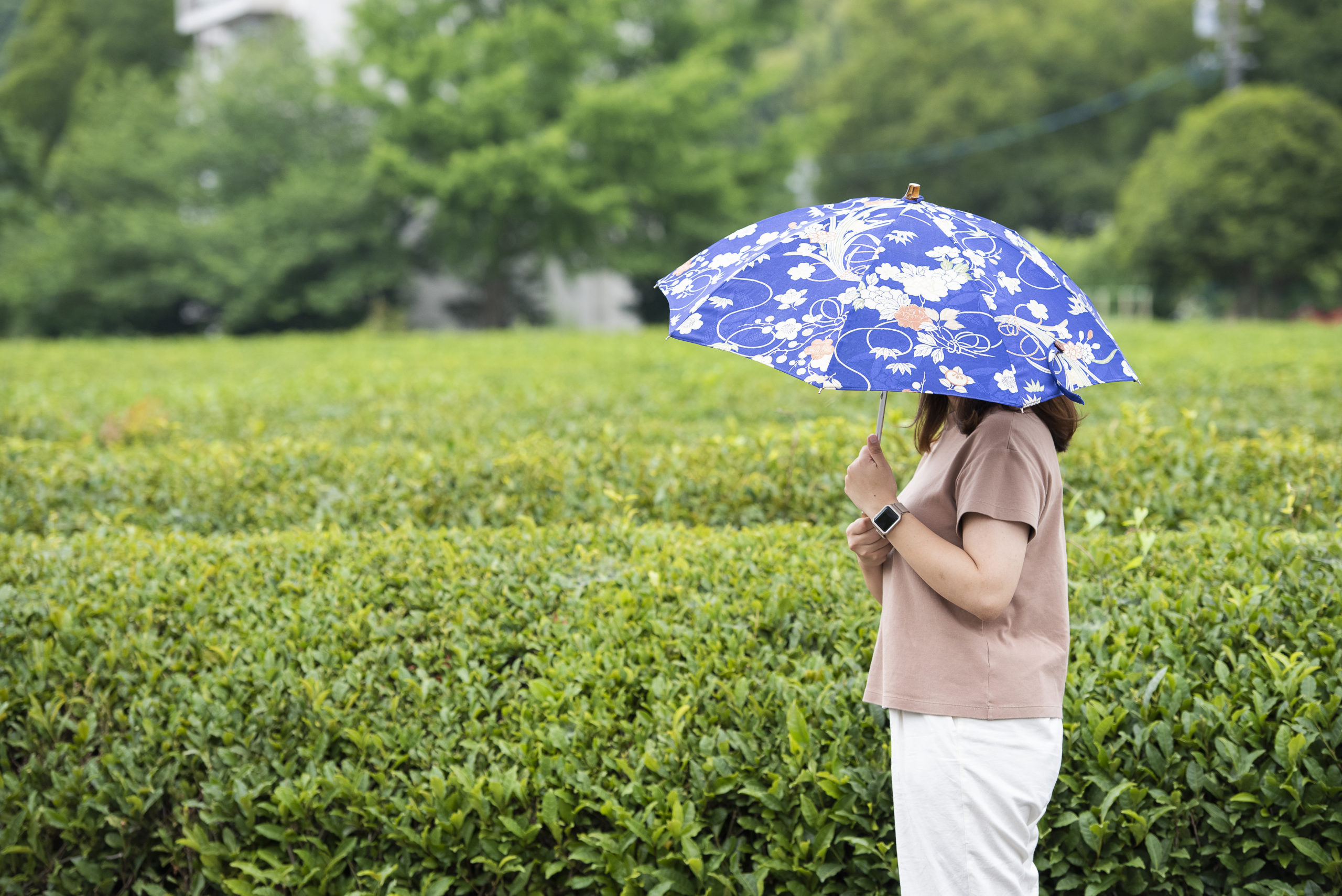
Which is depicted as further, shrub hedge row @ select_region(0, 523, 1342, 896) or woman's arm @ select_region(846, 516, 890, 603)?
shrub hedge row @ select_region(0, 523, 1342, 896)

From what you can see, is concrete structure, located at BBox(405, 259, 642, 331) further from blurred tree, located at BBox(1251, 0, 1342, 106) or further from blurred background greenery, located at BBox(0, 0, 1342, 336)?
blurred tree, located at BBox(1251, 0, 1342, 106)

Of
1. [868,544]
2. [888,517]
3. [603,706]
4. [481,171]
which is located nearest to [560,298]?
[481,171]

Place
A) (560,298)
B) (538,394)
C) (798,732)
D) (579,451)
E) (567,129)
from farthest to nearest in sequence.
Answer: (560,298)
(567,129)
(538,394)
(579,451)
(798,732)

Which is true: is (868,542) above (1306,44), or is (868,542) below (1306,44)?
below

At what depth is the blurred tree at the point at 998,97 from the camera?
37938mm

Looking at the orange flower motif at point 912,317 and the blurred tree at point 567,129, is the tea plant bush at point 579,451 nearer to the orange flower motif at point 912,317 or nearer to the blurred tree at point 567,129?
the orange flower motif at point 912,317

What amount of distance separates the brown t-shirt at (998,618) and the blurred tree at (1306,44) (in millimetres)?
34717

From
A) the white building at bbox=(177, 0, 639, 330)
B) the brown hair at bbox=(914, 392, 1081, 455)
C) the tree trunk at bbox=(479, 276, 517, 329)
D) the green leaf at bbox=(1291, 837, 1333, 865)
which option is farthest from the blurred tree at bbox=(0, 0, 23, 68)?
the green leaf at bbox=(1291, 837, 1333, 865)

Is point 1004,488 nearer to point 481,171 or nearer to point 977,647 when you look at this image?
point 977,647

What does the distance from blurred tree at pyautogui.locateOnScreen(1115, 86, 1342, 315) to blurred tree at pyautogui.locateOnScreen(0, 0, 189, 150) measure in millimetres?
30379

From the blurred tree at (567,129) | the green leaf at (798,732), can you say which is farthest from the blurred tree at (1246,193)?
the green leaf at (798,732)

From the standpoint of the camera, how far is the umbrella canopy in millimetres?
1786

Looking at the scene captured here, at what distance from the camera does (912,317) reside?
1.83 m

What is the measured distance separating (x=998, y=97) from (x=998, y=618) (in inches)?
1562
